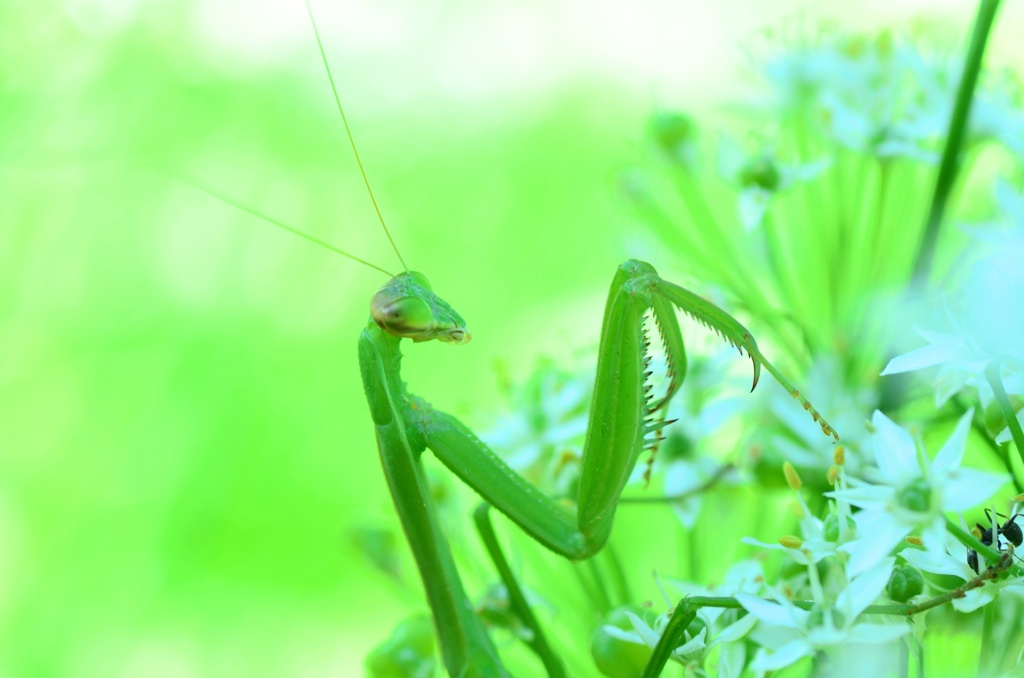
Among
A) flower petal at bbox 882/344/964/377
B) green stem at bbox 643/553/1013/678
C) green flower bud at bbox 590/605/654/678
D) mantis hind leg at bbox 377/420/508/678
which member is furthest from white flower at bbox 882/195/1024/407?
mantis hind leg at bbox 377/420/508/678

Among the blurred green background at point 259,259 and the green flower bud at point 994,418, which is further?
the blurred green background at point 259,259

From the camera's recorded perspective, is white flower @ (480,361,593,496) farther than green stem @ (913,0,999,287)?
Yes

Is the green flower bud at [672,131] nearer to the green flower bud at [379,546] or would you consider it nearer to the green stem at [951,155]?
the green stem at [951,155]

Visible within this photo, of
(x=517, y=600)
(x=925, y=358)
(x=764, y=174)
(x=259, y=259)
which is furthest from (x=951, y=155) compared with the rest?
(x=259, y=259)

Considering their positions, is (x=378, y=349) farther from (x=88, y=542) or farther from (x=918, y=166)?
(x=88, y=542)

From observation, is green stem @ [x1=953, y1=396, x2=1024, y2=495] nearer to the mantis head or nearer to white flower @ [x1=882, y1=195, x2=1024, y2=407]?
white flower @ [x1=882, y1=195, x2=1024, y2=407]

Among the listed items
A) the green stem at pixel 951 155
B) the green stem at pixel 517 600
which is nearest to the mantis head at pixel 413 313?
the green stem at pixel 517 600
